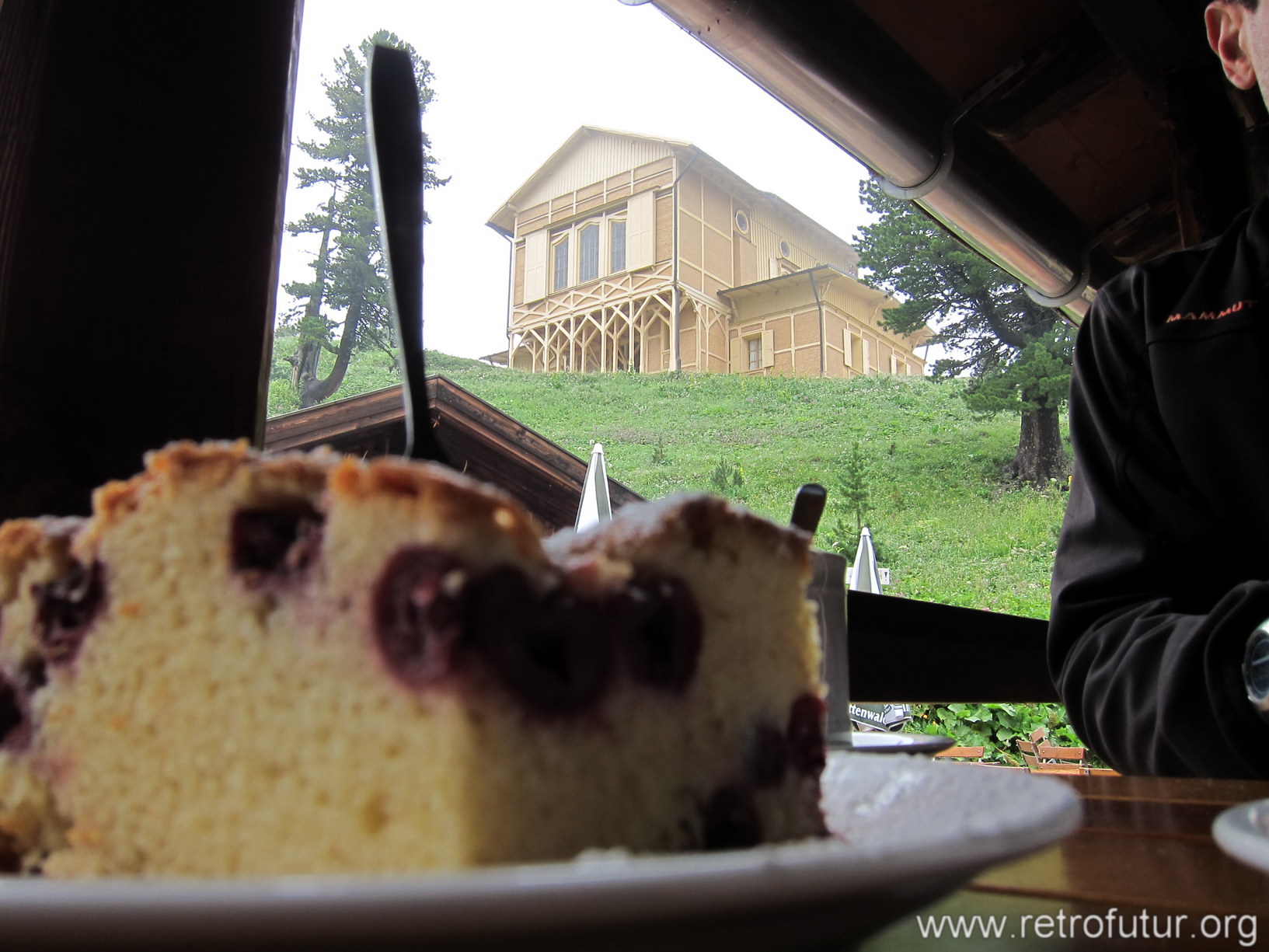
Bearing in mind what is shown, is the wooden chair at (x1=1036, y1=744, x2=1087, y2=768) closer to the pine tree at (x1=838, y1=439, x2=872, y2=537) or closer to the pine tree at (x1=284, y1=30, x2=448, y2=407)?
the pine tree at (x1=284, y1=30, x2=448, y2=407)

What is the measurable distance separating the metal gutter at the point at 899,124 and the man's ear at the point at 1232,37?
773mm

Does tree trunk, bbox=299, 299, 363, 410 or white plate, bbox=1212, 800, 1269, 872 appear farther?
tree trunk, bbox=299, 299, 363, 410

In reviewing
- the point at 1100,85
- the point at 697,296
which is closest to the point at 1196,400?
the point at 1100,85

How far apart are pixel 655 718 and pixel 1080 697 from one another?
35.8 inches

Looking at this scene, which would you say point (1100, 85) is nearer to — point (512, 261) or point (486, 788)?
point (486, 788)

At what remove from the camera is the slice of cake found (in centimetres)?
30

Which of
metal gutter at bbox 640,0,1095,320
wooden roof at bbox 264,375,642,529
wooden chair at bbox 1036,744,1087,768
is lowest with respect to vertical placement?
wooden chair at bbox 1036,744,1087,768

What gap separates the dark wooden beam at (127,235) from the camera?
28.5 inches

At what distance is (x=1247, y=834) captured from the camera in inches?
11.2

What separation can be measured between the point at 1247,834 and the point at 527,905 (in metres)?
0.24

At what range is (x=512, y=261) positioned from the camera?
11.1m

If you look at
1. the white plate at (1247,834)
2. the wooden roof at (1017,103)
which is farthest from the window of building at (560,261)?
the white plate at (1247,834)

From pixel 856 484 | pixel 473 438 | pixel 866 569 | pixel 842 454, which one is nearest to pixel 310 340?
pixel 473 438

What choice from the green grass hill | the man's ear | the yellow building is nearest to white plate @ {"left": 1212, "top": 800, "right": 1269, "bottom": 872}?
the man's ear
